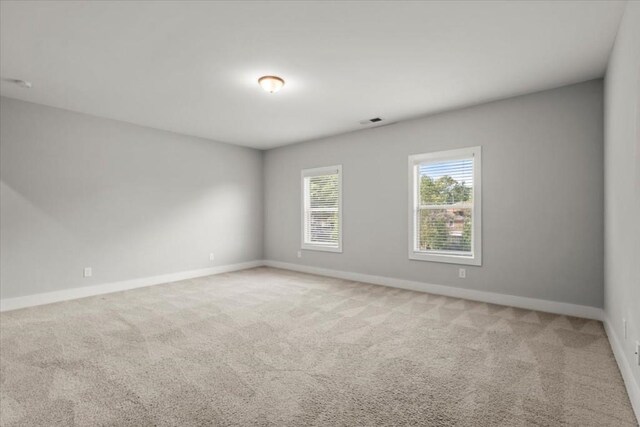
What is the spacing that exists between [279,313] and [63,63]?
11.3ft

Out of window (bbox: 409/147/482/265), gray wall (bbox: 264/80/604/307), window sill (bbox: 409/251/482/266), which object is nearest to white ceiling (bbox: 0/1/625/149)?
gray wall (bbox: 264/80/604/307)

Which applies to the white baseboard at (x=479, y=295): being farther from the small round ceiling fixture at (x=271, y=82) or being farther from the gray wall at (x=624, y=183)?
the small round ceiling fixture at (x=271, y=82)

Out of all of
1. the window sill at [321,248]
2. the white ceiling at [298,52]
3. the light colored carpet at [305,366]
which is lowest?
the light colored carpet at [305,366]

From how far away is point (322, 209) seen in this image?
627 cm

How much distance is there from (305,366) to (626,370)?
2.23 meters

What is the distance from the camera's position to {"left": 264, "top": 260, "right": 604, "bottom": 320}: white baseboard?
11.7 ft

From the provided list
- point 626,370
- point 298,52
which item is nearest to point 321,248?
point 298,52

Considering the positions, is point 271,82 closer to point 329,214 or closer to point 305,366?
point 305,366

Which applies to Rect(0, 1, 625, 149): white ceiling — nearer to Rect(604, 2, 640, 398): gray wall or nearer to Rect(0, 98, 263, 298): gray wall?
Rect(604, 2, 640, 398): gray wall

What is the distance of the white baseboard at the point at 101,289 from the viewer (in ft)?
13.3

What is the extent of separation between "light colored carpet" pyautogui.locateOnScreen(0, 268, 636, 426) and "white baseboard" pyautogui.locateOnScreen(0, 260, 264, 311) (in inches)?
9.1

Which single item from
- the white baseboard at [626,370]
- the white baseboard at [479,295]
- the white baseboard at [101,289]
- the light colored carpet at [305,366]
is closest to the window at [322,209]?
the white baseboard at [479,295]

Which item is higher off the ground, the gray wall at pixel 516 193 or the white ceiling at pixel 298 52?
the white ceiling at pixel 298 52

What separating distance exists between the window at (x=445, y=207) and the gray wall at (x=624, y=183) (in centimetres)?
141
